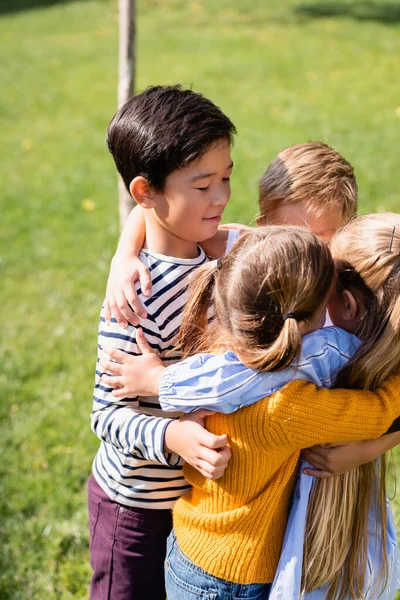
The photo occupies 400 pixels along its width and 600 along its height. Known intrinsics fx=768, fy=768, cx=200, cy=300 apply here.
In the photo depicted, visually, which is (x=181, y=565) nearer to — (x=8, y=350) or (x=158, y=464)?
(x=158, y=464)

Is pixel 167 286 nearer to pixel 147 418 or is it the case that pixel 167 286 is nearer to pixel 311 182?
pixel 147 418

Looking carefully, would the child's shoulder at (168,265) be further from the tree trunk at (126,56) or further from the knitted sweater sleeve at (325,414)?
the tree trunk at (126,56)

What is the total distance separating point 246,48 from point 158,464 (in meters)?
11.1

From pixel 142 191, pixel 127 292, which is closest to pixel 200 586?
pixel 127 292

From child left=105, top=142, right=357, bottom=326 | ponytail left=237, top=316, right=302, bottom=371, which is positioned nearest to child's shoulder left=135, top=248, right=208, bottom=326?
child left=105, top=142, right=357, bottom=326

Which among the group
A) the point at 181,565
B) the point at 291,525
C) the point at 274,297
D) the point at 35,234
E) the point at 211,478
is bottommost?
the point at 35,234

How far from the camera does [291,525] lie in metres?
1.78

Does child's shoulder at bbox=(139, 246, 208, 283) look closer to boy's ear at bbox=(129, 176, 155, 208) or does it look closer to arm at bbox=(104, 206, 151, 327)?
arm at bbox=(104, 206, 151, 327)

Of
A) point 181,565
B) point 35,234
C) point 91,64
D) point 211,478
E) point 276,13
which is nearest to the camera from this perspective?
point 211,478

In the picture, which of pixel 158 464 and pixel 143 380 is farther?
pixel 158 464

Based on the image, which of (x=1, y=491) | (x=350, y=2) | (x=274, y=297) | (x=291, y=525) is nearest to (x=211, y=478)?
(x=291, y=525)

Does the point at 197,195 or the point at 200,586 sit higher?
the point at 197,195

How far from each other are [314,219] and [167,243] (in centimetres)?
45

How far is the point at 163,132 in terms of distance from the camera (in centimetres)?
192
